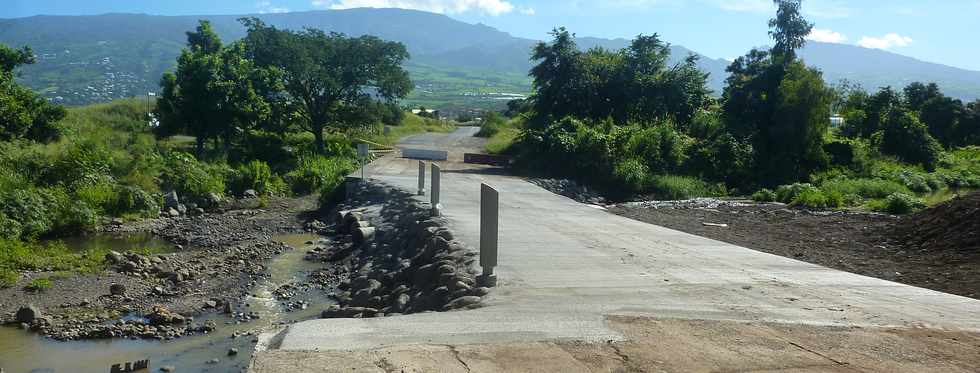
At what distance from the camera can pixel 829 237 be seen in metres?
16.3

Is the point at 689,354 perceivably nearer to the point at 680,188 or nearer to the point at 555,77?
the point at 680,188

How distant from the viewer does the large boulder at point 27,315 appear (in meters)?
12.6

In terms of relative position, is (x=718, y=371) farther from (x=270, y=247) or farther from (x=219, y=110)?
(x=219, y=110)

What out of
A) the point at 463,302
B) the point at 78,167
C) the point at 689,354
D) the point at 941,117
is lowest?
the point at 78,167

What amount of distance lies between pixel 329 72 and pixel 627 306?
34.8m

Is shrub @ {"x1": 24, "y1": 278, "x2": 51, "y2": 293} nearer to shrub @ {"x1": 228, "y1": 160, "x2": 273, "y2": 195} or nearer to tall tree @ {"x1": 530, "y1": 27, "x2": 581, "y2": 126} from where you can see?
shrub @ {"x1": 228, "y1": 160, "x2": 273, "y2": 195}

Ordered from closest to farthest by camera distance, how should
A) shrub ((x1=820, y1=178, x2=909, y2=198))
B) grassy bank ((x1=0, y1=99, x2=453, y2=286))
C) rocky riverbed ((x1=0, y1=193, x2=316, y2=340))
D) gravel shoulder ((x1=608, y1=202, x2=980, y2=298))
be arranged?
gravel shoulder ((x1=608, y1=202, x2=980, y2=298))
rocky riverbed ((x1=0, y1=193, x2=316, y2=340))
grassy bank ((x1=0, y1=99, x2=453, y2=286))
shrub ((x1=820, y1=178, x2=909, y2=198))

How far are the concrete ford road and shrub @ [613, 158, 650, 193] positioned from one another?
1490 centimetres

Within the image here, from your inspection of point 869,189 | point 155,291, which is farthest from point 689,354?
point 869,189

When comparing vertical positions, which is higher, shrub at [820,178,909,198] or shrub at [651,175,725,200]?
shrub at [820,178,909,198]

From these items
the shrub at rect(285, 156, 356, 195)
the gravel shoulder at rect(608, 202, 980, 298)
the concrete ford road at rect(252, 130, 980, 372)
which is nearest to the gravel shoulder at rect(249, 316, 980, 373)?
the concrete ford road at rect(252, 130, 980, 372)

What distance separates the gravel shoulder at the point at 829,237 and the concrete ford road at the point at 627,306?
1.06 meters

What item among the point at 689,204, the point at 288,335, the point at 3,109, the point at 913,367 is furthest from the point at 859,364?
the point at 3,109

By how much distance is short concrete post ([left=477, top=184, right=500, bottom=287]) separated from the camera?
9.47 metres
